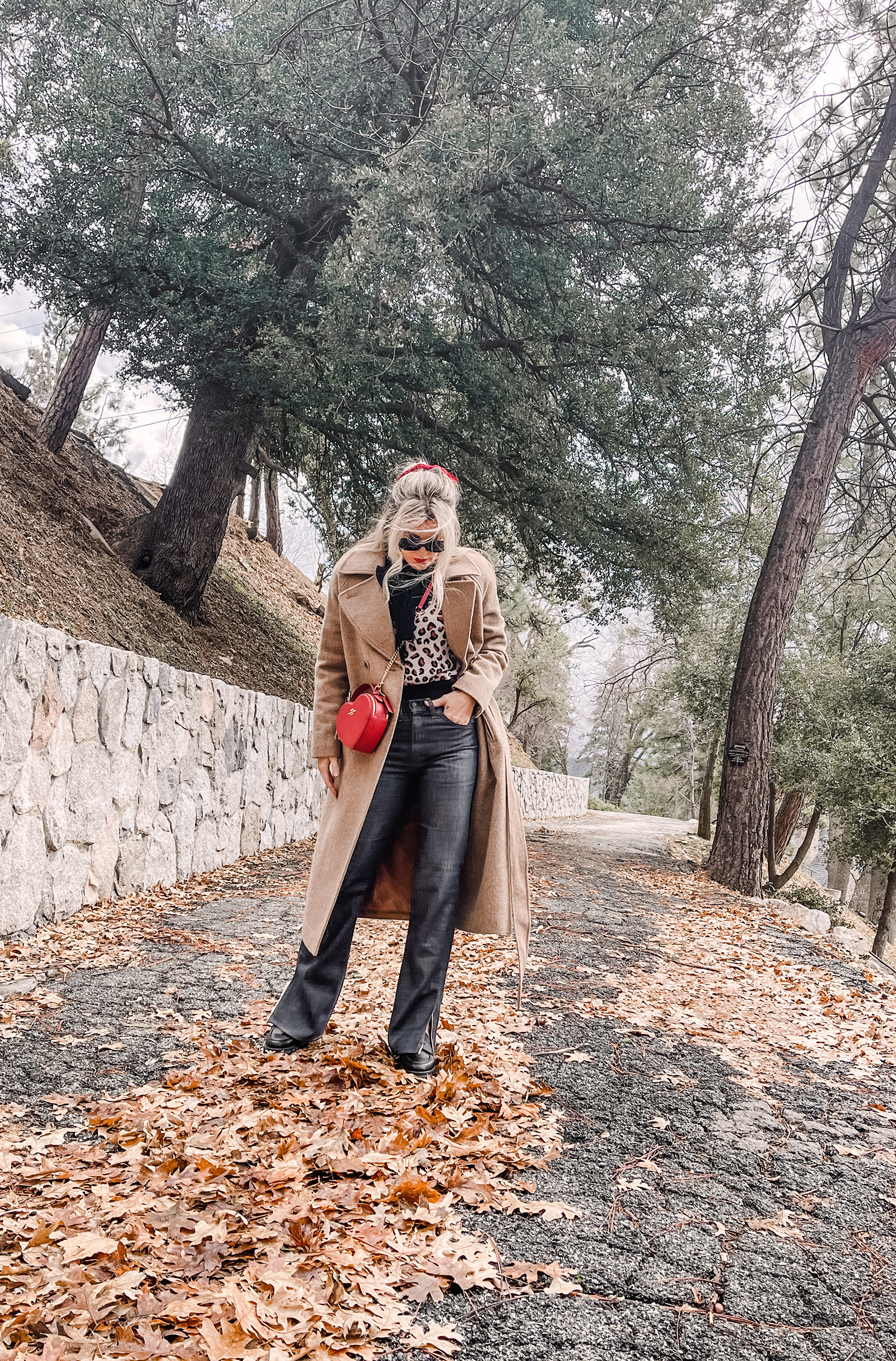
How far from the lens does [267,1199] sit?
207 centimetres

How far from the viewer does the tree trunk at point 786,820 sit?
1838cm

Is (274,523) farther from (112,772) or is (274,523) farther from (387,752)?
(387,752)

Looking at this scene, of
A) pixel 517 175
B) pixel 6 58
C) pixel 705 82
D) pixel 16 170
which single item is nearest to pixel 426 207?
pixel 517 175

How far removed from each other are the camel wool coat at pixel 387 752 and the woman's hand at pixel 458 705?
20 mm

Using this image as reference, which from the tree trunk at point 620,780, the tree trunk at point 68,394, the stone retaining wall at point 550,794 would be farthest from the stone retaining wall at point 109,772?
the tree trunk at point 620,780

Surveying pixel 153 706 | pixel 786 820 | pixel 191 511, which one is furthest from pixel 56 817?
pixel 786 820

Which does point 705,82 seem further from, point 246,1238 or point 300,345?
point 246,1238

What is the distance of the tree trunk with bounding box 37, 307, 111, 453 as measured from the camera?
11.6 metres

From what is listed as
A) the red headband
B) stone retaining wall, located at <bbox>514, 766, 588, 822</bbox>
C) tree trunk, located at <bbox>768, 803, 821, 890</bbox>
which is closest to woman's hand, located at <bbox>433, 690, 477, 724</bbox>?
the red headband

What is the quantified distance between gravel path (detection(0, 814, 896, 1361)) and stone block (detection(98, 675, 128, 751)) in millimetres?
1100

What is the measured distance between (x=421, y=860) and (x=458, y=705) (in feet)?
1.76

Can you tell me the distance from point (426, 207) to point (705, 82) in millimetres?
3274

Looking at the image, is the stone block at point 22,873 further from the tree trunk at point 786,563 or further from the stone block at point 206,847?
the tree trunk at point 786,563

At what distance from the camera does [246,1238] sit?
6.24 ft
